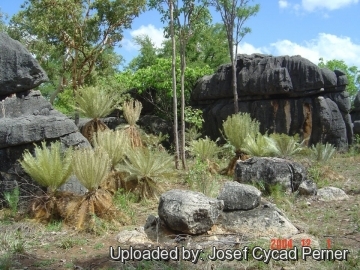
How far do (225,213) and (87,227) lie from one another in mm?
1880

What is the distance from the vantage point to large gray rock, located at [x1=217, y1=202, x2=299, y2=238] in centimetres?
595

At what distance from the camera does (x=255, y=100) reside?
1712 centimetres

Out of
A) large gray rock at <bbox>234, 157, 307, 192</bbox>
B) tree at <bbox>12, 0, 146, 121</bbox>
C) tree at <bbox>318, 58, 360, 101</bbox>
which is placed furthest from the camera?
tree at <bbox>318, 58, 360, 101</bbox>

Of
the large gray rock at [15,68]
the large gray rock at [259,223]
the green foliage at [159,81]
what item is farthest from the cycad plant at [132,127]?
the large gray rock at [259,223]

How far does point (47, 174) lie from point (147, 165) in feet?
6.46

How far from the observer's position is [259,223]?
614 cm

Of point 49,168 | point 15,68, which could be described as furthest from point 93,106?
point 49,168

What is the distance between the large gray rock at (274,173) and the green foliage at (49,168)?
3.38 metres

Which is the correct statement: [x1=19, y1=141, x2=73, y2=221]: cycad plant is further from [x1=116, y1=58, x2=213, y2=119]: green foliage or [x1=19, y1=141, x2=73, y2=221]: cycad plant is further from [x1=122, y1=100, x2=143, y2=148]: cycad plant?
[x1=116, y1=58, x2=213, y2=119]: green foliage

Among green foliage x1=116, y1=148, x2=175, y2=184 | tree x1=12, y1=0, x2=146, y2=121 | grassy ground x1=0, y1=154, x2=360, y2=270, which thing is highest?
tree x1=12, y1=0, x2=146, y2=121

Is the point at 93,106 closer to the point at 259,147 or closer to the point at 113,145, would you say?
the point at 113,145

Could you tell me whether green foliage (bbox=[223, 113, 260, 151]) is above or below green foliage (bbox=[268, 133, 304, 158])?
above

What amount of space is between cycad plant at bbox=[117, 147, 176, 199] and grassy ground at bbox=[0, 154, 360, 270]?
1.02 ft

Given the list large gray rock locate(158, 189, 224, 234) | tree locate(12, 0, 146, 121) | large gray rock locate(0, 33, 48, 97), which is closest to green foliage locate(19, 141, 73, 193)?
large gray rock locate(158, 189, 224, 234)
